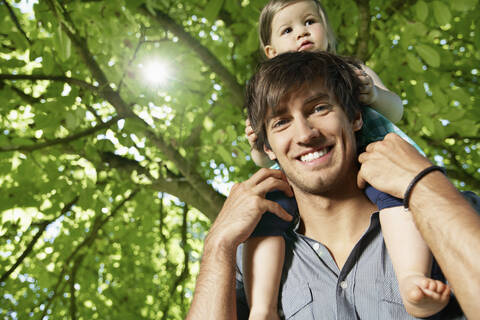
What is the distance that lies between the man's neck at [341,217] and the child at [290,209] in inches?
5.8

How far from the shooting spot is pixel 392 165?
1607mm

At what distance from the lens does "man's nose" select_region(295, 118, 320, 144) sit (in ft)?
5.99

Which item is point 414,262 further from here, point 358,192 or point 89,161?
point 89,161

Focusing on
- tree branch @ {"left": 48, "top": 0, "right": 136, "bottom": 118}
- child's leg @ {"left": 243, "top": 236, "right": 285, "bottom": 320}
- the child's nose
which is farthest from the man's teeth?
tree branch @ {"left": 48, "top": 0, "right": 136, "bottom": 118}

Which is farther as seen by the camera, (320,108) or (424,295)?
(320,108)

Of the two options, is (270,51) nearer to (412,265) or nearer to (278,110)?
(278,110)

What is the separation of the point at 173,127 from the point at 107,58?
4.94ft

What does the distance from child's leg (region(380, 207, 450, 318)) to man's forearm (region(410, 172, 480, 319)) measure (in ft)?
0.34

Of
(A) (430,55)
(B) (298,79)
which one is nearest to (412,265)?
(B) (298,79)

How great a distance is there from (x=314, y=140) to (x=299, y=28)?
1.12 m

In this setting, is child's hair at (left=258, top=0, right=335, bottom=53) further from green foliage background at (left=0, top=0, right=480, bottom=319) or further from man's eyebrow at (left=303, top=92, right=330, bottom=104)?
man's eyebrow at (left=303, top=92, right=330, bottom=104)

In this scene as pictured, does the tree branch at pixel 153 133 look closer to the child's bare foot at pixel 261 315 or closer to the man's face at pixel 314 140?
the man's face at pixel 314 140

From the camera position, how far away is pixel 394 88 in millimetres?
4707

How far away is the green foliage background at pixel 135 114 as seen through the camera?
271cm
